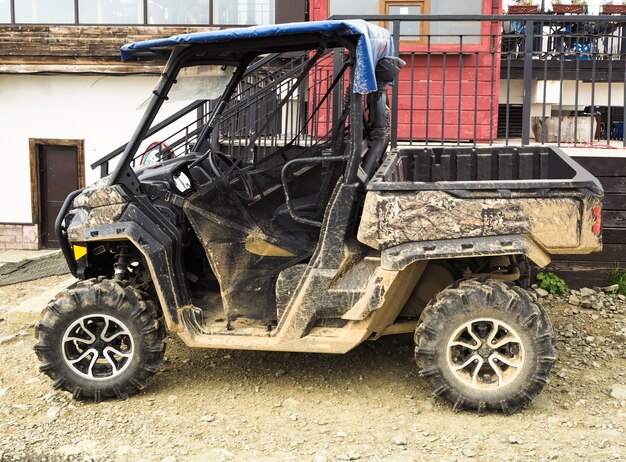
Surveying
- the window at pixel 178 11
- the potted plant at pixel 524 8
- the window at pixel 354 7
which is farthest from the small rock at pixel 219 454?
the potted plant at pixel 524 8

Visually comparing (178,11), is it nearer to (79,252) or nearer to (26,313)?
(26,313)

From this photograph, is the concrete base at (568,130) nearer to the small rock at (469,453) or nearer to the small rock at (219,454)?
the small rock at (469,453)

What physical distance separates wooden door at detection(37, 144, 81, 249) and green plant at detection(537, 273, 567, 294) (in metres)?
8.09

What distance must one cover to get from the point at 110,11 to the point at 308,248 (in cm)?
866

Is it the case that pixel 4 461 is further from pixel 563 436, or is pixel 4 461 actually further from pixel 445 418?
pixel 563 436

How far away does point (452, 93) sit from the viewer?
32.4 feet

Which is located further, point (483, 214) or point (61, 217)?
point (61, 217)

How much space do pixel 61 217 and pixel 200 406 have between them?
57.4 inches

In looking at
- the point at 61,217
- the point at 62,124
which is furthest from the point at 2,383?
the point at 62,124

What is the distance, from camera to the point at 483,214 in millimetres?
4594

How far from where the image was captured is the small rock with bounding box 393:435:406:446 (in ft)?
14.4

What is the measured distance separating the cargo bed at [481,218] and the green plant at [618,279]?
2.91m

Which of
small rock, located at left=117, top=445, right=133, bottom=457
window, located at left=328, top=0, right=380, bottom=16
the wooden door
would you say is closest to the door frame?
the wooden door

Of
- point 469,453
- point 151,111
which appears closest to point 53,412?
point 151,111
